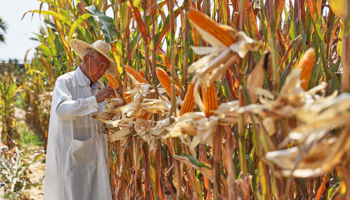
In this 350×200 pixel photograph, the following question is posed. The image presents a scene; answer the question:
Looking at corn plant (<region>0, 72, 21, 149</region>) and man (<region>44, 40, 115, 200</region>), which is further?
corn plant (<region>0, 72, 21, 149</region>)

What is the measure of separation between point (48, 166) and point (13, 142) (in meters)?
3.05

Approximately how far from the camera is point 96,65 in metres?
1.86

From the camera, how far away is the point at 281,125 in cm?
62

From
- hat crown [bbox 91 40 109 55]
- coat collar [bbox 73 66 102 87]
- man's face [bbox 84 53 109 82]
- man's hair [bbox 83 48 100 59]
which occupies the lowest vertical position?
coat collar [bbox 73 66 102 87]

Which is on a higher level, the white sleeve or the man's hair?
the man's hair

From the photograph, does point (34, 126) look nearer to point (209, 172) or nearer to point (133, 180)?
point (133, 180)

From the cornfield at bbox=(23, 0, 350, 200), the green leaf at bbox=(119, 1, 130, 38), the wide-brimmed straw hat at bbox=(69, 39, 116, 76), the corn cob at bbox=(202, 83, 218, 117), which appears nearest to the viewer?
the cornfield at bbox=(23, 0, 350, 200)

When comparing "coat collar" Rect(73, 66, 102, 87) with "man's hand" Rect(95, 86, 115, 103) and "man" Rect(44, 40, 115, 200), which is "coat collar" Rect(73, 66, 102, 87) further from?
"man's hand" Rect(95, 86, 115, 103)

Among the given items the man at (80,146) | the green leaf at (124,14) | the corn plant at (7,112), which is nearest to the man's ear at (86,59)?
the man at (80,146)

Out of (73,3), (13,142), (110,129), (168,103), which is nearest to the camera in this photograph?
(168,103)

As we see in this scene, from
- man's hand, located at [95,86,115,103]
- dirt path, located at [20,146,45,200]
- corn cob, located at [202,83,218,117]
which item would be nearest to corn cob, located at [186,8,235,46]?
corn cob, located at [202,83,218,117]

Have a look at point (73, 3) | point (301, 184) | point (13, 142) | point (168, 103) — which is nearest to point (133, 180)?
point (168, 103)

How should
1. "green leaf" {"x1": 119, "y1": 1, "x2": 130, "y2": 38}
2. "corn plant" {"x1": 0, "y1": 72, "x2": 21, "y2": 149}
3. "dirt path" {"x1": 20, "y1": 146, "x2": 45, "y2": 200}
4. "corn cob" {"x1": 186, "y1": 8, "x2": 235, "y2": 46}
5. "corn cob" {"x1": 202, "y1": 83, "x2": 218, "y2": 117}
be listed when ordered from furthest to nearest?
"corn plant" {"x1": 0, "y1": 72, "x2": 21, "y2": 149} < "dirt path" {"x1": 20, "y1": 146, "x2": 45, "y2": 200} < "green leaf" {"x1": 119, "y1": 1, "x2": 130, "y2": 38} < "corn cob" {"x1": 202, "y1": 83, "x2": 218, "y2": 117} < "corn cob" {"x1": 186, "y1": 8, "x2": 235, "y2": 46}

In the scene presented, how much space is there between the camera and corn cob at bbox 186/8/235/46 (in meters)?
0.72
